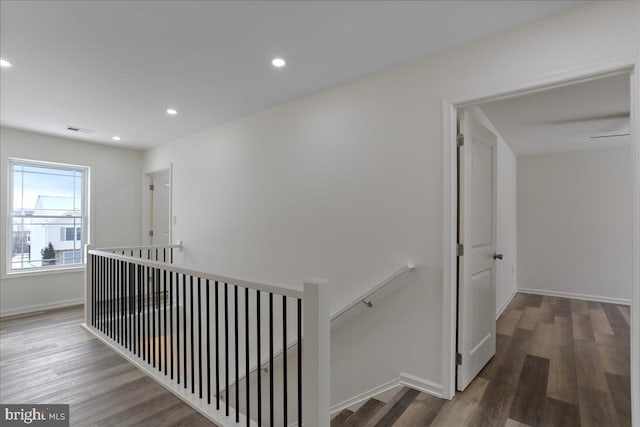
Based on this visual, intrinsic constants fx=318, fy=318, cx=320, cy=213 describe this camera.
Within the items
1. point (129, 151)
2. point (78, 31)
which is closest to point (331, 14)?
point (78, 31)

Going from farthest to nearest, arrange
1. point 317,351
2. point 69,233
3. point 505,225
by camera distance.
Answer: point 69,233
point 505,225
point 317,351

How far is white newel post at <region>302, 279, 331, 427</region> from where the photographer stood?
149 centimetres

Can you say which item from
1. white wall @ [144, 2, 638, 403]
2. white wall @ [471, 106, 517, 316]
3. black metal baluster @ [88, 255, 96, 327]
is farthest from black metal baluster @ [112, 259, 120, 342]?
white wall @ [471, 106, 517, 316]

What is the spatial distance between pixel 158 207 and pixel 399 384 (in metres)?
4.88

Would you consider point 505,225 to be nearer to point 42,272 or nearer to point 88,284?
point 88,284

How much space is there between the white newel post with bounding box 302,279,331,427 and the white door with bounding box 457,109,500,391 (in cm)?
127

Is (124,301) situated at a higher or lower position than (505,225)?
lower

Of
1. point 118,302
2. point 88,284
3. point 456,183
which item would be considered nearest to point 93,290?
point 88,284

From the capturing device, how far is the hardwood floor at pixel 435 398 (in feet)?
6.55

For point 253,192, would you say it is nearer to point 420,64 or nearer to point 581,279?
point 420,64

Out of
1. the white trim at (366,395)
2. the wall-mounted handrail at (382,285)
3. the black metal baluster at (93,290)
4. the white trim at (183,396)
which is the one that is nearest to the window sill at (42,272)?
the black metal baluster at (93,290)

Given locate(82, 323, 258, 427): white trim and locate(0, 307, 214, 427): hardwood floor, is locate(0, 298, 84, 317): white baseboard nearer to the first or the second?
locate(0, 307, 214, 427): hardwood floor

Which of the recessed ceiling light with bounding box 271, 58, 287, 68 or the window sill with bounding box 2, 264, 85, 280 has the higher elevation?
the recessed ceiling light with bounding box 271, 58, 287, 68

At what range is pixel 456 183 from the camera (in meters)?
2.29
